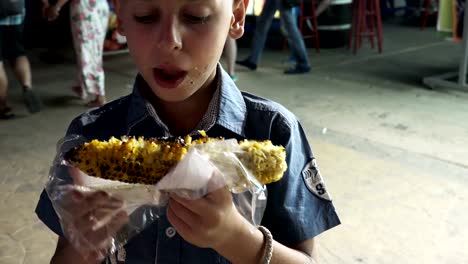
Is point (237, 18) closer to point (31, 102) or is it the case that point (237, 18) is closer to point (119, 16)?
point (119, 16)

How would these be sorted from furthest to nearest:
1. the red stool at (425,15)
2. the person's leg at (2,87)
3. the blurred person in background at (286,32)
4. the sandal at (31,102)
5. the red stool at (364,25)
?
the red stool at (425,15) < the red stool at (364,25) < the blurred person in background at (286,32) < the sandal at (31,102) < the person's leg at (2,87)

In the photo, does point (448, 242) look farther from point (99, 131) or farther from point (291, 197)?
point (99, 131)

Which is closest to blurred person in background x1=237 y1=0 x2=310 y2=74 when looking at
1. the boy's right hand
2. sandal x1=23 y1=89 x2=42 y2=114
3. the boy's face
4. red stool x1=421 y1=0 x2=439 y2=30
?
sandal x1=23 y1=89 x2=42 y2=114

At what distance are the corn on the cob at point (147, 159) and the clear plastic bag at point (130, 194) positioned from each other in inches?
0.6

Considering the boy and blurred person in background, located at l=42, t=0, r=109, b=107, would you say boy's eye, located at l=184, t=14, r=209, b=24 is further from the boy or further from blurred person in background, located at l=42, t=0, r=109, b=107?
blurred person in background, located at l=42, t=0, r=109, b=107

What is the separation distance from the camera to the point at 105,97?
Answer: 5.36 m

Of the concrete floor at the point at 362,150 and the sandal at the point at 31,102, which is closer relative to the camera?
the concrete floor at the point at 362,150

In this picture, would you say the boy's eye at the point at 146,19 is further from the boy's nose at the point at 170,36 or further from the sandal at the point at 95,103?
the sandal at the point at 95,103

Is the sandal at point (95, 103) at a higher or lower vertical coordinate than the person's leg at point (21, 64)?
lower

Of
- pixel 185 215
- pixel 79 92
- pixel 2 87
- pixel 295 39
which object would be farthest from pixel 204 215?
pixel 295 39

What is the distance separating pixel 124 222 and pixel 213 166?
250 millimetres

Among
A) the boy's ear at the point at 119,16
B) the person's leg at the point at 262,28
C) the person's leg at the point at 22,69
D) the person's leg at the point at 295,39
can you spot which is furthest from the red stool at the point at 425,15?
the boy's ear at the point at 119,16

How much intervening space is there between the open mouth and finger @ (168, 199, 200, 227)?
25cm

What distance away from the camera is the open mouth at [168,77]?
3.54 ft
